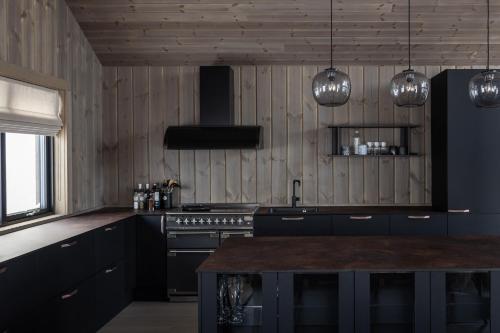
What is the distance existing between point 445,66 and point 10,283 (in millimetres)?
4744

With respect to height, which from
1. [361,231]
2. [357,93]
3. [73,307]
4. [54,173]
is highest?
[357,93]

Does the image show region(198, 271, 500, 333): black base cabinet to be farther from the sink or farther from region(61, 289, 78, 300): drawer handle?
the sink

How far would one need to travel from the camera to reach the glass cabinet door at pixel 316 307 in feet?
8.50

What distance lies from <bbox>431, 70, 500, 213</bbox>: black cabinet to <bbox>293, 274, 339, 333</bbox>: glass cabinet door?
2830 millimetres

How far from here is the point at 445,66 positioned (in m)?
5.56

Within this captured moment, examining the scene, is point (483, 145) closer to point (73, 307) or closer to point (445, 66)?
point (445, 66)

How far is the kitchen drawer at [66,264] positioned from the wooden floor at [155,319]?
0.62 m

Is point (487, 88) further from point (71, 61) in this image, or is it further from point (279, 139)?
point (71, 61)

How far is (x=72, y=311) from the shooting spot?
3557 millimetres

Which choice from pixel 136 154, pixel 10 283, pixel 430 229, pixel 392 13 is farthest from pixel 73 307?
pixel 392 13

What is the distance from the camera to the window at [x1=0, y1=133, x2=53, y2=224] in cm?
388

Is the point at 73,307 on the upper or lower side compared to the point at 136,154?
lower

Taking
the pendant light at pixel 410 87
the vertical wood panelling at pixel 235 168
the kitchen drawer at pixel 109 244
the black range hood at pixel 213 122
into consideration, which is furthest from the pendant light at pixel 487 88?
the vertical wood panelling at pixel 235 168

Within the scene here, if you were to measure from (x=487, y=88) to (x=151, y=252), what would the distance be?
11.0 feet
